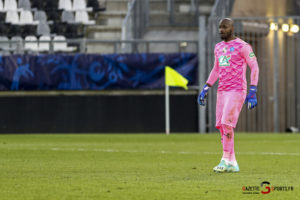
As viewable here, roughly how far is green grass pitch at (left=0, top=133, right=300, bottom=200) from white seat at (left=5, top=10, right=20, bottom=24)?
11101 millimetres

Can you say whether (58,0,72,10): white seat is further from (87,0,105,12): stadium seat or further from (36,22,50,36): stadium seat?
(36,22,50,36): stadium seat

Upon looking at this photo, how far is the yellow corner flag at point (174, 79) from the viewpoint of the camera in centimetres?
2058

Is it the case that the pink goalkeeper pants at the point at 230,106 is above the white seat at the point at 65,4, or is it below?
below

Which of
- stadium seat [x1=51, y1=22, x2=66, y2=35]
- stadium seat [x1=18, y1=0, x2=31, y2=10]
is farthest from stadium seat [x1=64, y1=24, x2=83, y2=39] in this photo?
stadium seat [x1=18, y1=0, x2=31, y2=10]

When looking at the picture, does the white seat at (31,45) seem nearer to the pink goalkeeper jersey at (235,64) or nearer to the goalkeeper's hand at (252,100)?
the pink goalkeeper jersey at (235,64)

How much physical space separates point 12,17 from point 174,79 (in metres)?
6.38

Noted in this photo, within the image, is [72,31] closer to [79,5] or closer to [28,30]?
[79,5]

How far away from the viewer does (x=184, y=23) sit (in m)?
25.3

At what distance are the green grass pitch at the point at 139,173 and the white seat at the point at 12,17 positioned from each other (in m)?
11.1

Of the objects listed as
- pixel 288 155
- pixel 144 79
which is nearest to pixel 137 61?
pixel 144 79

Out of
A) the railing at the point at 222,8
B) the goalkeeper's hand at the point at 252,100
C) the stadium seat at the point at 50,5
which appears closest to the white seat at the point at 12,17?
the stadium seat at the point at 50,5

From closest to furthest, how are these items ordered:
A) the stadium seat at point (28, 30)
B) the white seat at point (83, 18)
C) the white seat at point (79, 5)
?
the stadium seat at point (28, 30)
the white seat at point (83, 18)
the white seat at point (79, 5)

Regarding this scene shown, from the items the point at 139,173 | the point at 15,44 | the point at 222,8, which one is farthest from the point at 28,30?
the point at 139,173

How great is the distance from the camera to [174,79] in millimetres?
20766
